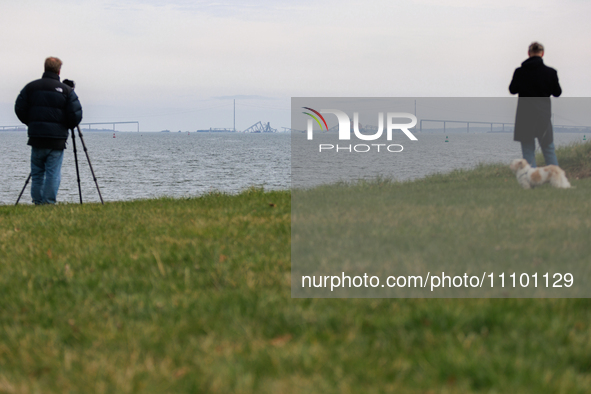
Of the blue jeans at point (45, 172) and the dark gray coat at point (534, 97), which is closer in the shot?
the dark gray coat at point (534, 97)

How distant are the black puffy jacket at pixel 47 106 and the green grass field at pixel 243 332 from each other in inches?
203

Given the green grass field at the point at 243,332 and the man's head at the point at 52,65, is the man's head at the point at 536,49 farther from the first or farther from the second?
the man's head at the point at 52,65

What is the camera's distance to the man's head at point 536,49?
800cm

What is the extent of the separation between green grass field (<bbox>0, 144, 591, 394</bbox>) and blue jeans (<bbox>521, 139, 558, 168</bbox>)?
3.76m

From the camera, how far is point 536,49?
804 cm

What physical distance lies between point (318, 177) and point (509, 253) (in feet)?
21.2

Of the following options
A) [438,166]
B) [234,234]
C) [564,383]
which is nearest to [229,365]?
[564,383]

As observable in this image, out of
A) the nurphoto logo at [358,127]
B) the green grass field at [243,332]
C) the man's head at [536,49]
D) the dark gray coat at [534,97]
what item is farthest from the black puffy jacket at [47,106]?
the man's head at [536,49]

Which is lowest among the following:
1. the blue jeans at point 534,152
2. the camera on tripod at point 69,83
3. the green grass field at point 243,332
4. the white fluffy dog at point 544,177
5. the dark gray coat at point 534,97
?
the green grass field at point 243,332

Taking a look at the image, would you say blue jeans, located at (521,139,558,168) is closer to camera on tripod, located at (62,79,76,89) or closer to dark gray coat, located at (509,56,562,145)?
dark gray coat, located at (509,56,562,145)

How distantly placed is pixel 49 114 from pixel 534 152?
9200 mm

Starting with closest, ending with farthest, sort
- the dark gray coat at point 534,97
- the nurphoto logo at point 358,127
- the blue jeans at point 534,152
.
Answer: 1. the nurphoto logo at point 358,127
2. the dark gray coat at point 534,97
3. the blue jeans at point 534,152

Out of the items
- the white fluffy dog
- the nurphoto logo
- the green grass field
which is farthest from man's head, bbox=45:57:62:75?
the white fluffy dog

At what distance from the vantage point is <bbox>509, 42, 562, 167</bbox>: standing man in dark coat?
8.09 meters
